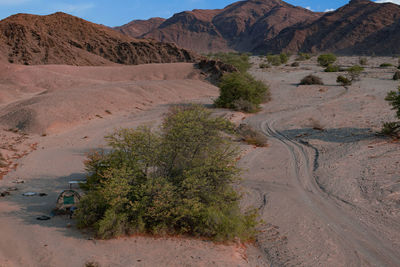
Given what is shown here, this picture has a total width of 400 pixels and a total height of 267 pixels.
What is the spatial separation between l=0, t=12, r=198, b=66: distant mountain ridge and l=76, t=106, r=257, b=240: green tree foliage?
129 ft

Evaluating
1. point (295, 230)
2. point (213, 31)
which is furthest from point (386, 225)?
point (213, 31)

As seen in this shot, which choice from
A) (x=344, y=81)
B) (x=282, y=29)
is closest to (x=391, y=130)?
(x=344, y=81)

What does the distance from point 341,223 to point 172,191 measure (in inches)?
165

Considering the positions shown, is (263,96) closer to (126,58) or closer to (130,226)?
(130,226)

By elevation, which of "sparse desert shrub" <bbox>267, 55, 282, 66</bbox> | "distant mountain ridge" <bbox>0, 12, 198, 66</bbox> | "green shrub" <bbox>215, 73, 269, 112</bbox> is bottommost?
"green shrub" <bbox>215, 73, 269, 112</bbox>

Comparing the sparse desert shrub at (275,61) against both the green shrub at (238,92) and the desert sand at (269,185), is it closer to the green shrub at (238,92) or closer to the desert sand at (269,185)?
the desert sand at (269,185)

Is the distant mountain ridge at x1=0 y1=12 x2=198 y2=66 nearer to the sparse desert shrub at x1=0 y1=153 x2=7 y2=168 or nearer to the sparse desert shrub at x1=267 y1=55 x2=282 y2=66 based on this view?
the sparse desert shrub at x1=267 y1=55 x2=282 y2=66

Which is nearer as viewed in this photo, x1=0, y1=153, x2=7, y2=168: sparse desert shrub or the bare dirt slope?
the bare dirt slope

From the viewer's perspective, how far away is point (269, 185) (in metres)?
9.98

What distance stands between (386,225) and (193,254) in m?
4.64

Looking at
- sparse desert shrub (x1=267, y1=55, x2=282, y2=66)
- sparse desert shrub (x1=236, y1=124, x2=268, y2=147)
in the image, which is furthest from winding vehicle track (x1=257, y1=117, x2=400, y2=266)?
sparse desert shrub (x1=267, y1=55, x2=282, y2=66)

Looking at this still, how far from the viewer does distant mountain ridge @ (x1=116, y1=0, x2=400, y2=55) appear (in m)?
89.2

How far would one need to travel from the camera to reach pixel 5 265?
5449 millimetres

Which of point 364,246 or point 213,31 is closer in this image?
point 364,246
